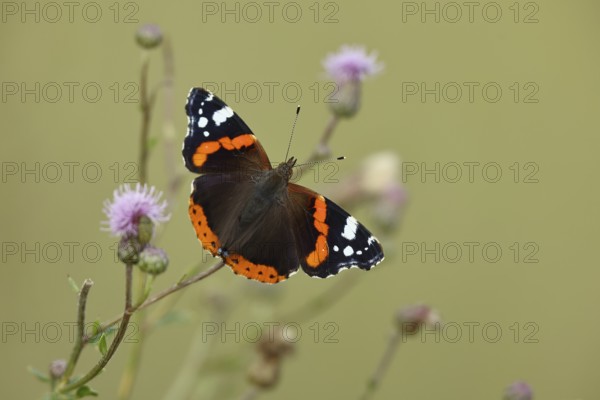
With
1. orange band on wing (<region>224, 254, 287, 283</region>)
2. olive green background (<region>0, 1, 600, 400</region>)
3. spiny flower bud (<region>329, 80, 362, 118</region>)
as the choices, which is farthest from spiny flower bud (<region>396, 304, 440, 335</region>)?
olive green background (<region>0, 1, 600, 400</region>)

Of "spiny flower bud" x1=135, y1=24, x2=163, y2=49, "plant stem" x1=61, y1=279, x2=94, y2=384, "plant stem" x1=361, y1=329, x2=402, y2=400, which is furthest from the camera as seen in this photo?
"spiny flower bud" x1=135, y1=24, x2=163, y2=49

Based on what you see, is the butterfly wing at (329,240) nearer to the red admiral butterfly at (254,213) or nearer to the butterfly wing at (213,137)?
the red admiral butterfly at (254,213)

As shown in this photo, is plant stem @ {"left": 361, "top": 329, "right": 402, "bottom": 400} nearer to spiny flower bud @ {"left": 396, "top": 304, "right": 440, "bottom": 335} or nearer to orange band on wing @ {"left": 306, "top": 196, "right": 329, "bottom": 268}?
spiny flower bud @ {"left": 396, "top": 304, "right": 440, "bottom": 335}

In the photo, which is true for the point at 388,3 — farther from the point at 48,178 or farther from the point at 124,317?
the point at 124,317

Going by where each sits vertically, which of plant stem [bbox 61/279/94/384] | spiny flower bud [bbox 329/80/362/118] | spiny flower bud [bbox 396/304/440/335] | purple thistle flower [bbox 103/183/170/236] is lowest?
plant stem [bbox 61/279/94/384]

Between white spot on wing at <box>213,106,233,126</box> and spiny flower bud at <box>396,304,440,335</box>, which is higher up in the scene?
white spot on wing at <box>213,106,233,126</box>

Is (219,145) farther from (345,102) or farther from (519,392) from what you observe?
(519,392)

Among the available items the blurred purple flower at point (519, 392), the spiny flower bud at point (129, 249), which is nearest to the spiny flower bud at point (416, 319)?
the blurred purple flower at point (519, 392)
